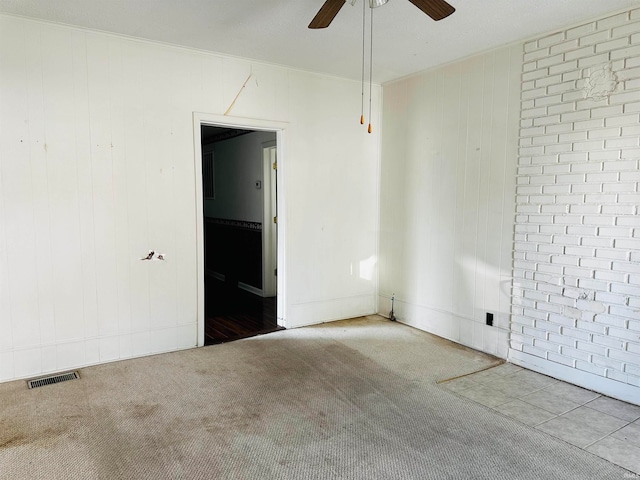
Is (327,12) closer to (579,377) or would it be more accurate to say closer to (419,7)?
(419,7)

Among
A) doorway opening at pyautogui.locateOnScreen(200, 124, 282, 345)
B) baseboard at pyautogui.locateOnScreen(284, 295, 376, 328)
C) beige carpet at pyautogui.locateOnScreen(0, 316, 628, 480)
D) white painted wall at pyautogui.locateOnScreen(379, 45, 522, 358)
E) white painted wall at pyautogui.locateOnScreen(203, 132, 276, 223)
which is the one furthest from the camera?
white painted wall at pyautogui.locateOnScreen(203, 132, 276, 223)

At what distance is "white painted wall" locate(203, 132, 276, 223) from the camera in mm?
5758

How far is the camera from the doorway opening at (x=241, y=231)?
5070mm

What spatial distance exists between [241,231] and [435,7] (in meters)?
A: 4.50

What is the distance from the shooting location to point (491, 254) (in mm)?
3686

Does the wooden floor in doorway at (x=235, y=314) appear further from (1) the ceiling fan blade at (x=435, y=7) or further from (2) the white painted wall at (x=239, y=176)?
(1) the ceiling fan blade at (x=435, y=7)

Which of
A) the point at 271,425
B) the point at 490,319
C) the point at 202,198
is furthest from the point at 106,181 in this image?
the point at 490,319

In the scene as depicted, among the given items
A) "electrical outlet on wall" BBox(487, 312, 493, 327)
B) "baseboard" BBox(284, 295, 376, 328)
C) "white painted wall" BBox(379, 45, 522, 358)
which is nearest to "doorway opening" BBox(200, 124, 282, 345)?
"baseboard" BBox(284, 295, 376, 328)

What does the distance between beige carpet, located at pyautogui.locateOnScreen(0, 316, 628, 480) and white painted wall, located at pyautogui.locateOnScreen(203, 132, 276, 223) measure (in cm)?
272

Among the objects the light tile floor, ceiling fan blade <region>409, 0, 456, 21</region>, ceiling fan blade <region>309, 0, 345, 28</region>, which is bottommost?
the light tile floor

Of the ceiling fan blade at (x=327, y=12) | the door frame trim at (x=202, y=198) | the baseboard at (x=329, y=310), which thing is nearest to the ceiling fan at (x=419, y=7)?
the ceiling fan blade at (x=327, y=12)

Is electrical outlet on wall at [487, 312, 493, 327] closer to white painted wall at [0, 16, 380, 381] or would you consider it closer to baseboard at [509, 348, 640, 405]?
baseboard at [509, 348, 640, 405]

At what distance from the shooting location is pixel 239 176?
6.29 m

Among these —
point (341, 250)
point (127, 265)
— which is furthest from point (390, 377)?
point (127, 265)
